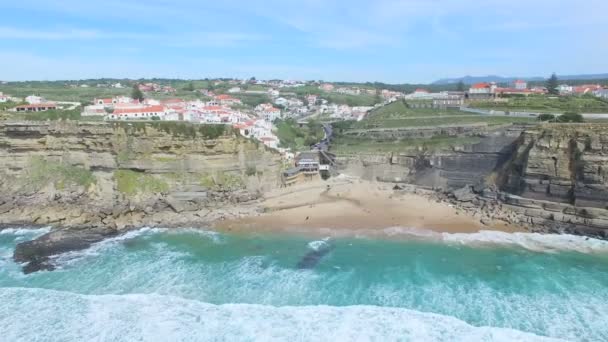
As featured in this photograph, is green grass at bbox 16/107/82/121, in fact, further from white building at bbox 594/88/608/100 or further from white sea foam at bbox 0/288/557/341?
white building at bbox 594/88/608/100

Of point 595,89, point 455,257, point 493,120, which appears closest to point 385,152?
point 493,120

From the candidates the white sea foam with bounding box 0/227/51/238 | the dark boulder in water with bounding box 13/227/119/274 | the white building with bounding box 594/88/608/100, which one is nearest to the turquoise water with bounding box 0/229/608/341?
the white sea foam with bounding box 0/227/51/238

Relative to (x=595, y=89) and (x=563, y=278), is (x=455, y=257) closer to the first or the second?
(x=563, y=278)

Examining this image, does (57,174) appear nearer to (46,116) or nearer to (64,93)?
(46,116)

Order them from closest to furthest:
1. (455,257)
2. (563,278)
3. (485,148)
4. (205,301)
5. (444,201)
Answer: (205,301), (563,278), (455,257), (444,201), (485,148)

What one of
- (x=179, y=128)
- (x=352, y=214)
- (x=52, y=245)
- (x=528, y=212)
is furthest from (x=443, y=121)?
(x=52, y=245)

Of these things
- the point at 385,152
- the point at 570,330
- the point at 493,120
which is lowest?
the point at 570,330
